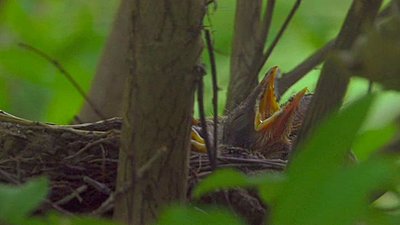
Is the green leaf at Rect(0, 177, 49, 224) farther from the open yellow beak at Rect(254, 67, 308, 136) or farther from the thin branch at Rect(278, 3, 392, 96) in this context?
the thin branch at Rect(278, 3, 392, 96)

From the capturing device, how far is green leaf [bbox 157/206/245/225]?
0.77m

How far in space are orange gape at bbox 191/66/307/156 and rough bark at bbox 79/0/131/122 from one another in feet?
2.14

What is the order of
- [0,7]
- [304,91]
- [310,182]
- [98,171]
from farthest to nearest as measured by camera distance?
[304,91], [0,7], [98,171], [310,182]

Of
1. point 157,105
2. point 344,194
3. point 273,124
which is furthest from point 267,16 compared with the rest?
point 344,194

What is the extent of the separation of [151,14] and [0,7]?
81 cm

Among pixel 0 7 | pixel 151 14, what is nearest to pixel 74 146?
pixel 0 7

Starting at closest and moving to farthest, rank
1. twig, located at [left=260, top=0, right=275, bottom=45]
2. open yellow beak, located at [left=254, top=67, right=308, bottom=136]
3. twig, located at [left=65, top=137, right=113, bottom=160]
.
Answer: twig, located at [left=65, top=137, right=113, bottom=160], twig, located at [left=260, top=0, right=275, bottom=45], open yellow beak, located at [left=254, top=67, right=308, bottom=136]

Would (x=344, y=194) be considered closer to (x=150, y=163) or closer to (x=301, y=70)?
(x=150, y=163)

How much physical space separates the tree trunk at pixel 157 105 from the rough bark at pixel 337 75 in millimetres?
193

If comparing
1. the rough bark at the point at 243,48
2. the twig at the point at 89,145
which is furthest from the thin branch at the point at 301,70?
the twig at the point at 89,145

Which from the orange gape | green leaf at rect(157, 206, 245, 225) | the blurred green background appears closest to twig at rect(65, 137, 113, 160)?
the orange gape

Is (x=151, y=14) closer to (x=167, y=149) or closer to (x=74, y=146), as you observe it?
(x=167, y=149)

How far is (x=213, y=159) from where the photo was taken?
1.38 metres

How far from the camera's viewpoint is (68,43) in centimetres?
271
